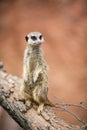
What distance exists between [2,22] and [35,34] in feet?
14.1

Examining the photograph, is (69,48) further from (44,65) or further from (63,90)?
(44,65)

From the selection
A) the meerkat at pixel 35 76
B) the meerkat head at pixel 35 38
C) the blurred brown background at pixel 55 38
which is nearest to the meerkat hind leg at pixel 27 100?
the meerkat at pixel 35 76

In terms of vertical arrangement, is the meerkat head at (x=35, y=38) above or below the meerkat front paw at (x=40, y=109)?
above

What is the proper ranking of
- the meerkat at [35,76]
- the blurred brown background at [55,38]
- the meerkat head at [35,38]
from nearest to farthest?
the meerkat head at [35,38] < the meerkat at [35,76] < the blurred brown background at [55,38]

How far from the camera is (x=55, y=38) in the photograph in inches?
290

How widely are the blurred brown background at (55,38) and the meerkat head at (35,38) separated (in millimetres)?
3474

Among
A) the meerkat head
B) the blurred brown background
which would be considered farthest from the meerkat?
the blurred brown background

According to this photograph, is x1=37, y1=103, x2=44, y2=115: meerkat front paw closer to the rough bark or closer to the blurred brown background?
the rough bark

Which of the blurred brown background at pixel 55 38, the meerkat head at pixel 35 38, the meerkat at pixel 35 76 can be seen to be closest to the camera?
the meerkat head at pixel 35 38

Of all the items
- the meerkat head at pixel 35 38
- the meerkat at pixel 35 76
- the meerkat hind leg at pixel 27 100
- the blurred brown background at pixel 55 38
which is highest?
the blurred brown background at pixel 55 38

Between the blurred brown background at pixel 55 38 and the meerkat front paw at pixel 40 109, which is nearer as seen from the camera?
the meerkat front paw at pixel 40 109

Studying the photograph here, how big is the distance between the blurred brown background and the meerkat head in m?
3.47

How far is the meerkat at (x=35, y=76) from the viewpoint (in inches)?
136

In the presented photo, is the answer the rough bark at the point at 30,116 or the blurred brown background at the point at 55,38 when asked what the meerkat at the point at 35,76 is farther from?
the blurred brown background at the point at 55,38
